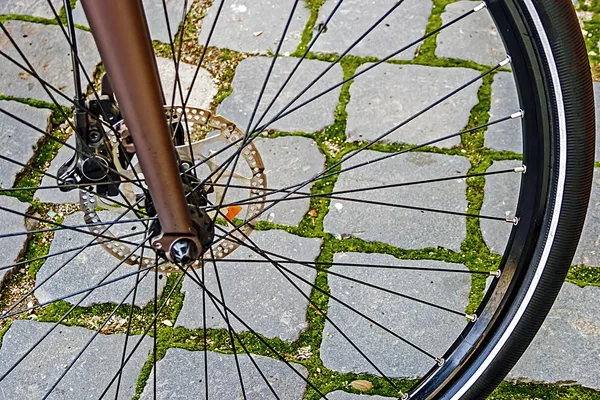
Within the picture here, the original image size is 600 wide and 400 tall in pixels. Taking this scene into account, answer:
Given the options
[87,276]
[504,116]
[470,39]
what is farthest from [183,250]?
[470,39]

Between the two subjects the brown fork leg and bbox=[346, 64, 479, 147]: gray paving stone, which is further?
bbox=[346, 64, 479, 147]: gray paving stone

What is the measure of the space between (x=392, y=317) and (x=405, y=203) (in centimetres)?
39

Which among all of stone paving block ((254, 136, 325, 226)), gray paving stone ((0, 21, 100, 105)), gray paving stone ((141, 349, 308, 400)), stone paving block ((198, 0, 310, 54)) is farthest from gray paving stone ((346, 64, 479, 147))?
gray paving stone ((0, 21, 100, 105))

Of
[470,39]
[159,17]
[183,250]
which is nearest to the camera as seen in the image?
[183,250]

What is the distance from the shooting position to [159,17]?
3037 millimetres

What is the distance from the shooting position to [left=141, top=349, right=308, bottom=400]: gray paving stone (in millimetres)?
2113

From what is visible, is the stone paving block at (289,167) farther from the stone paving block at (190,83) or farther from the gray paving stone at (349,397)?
the gray paving stone at (349,397)

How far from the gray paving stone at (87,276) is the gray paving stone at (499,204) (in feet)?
3.10

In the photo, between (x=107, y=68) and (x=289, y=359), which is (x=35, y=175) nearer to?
(x=289, y=359)

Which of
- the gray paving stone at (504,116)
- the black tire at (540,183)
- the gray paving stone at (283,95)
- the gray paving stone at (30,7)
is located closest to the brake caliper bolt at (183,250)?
the black tire at (540,183)

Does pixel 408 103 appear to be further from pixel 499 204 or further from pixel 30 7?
pixel 30 7

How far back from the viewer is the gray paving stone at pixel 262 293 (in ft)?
7.37

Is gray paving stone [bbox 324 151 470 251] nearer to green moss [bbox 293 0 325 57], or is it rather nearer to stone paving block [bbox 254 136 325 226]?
stone paving block [bbox 254 136 325 226]

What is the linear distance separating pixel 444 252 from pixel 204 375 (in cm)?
76
